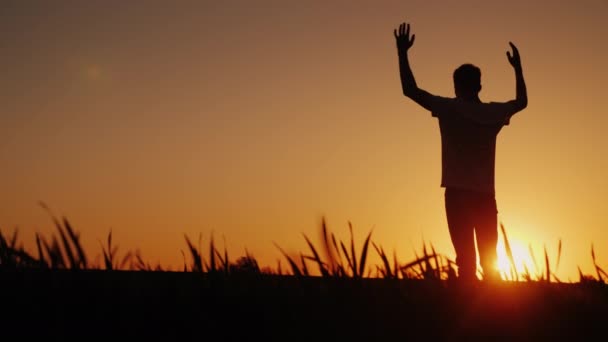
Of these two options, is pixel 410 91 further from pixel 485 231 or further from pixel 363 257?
pixel 363 257

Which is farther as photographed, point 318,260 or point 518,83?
point 518,83

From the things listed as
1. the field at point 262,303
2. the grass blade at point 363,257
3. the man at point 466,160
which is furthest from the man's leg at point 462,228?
the grass blade at point 363,257

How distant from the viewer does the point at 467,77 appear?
535 centimetres

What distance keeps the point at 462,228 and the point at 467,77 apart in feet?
3.69

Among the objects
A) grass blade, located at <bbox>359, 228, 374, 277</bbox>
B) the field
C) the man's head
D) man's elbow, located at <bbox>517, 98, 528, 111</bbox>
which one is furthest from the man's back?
grass blade, located at <bbox>359, 228, 374, 277</bbox>

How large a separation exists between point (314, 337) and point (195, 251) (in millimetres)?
699

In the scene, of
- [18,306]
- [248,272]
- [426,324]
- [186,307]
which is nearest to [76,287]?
[18,306]

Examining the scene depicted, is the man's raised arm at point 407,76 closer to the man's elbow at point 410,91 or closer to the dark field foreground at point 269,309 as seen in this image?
the man's elbow at point 410,91

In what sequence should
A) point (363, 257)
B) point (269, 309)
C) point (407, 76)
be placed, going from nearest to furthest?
point (269, 309) < point (363, 257) < point (407, 76)

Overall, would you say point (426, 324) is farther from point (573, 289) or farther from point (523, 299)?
point (573, 289)

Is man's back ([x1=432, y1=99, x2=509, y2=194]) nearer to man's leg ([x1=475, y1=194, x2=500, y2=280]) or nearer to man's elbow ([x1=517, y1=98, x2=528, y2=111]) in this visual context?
man's leg ([x1=475, y1=194, x2=500, y2=280])

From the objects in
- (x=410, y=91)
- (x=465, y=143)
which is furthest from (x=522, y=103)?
(x=410, y=91)

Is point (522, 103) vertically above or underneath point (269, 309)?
above

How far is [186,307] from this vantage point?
238cm
